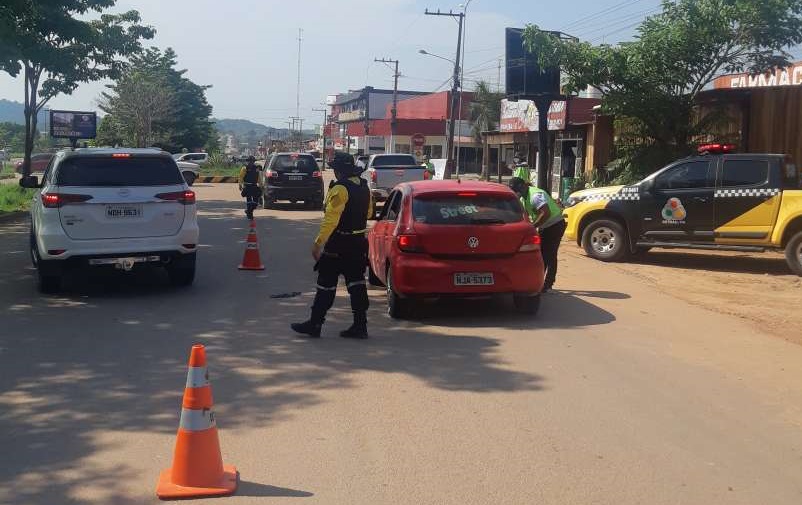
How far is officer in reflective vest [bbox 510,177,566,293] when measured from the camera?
10320mm

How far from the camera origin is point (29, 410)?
5785 millimetres

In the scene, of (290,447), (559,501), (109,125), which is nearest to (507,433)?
(559,501)

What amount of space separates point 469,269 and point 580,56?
461 inches

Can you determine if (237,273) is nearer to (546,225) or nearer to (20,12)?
(546,225)

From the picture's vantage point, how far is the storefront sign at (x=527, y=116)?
28.5 metres

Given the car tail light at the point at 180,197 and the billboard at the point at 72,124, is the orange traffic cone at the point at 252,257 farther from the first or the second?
the billboard at the point at 72,124

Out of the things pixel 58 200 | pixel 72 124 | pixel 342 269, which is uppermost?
pixel 72 124

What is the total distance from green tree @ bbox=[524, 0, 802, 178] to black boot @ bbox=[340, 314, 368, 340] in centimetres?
1240

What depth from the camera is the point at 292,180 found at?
24.9m

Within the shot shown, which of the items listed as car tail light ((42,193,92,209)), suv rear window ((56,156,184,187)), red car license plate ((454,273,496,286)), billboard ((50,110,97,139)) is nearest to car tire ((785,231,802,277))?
red car license plate ((454,273,496,286))

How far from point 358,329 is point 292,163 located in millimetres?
17424

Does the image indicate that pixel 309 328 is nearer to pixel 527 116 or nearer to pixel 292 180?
pixel 292 180

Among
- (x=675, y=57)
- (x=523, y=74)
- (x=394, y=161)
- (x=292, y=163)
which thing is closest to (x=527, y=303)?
(x=675, y=57)

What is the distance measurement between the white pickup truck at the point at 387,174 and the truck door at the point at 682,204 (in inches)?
430
